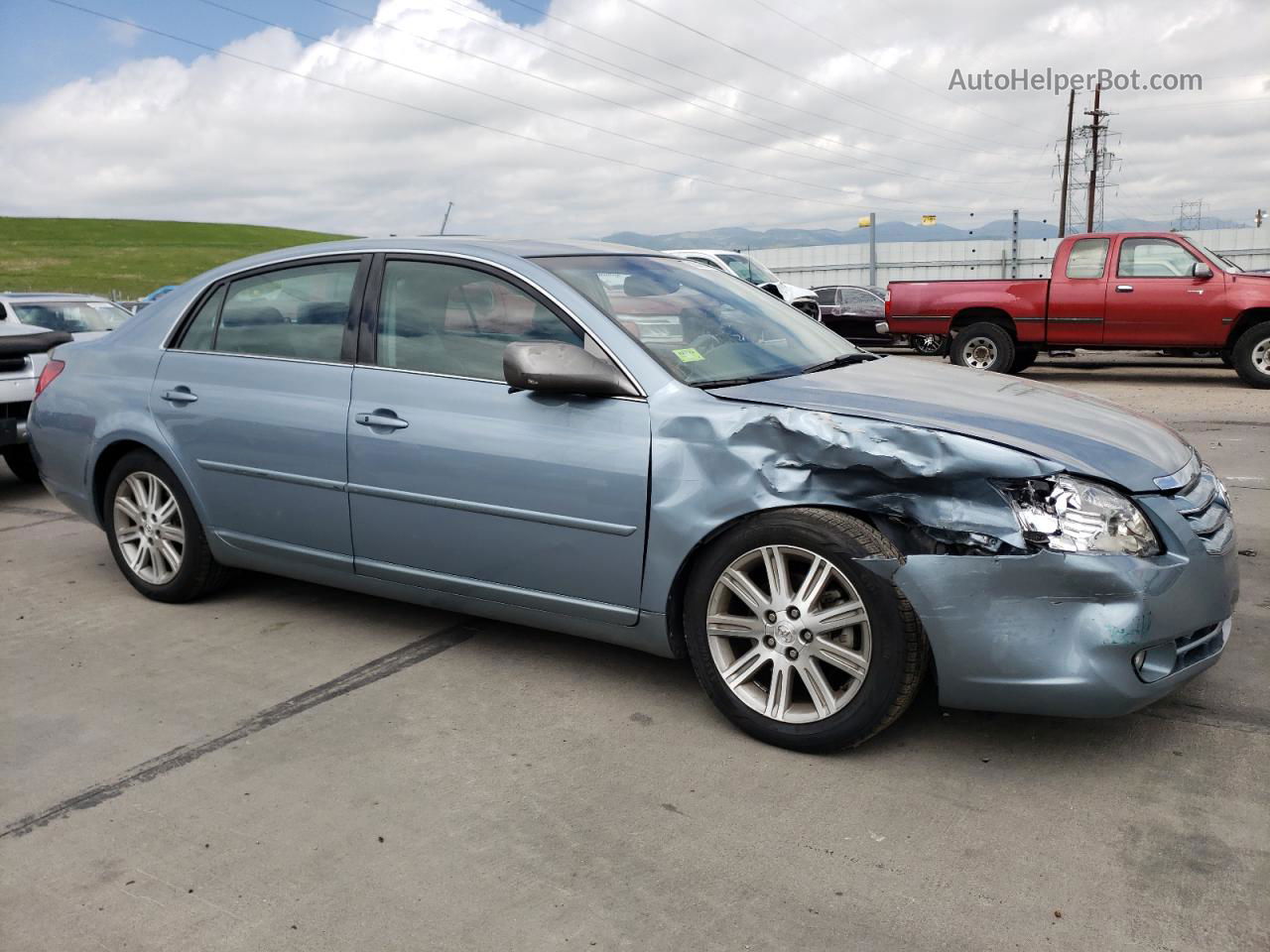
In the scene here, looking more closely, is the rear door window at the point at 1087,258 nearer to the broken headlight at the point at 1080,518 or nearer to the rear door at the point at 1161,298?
the rear door at the point at 1161,298

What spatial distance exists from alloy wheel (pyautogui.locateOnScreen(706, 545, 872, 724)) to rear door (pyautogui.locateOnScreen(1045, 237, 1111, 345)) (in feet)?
39.3

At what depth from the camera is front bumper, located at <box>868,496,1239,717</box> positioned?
120 inches

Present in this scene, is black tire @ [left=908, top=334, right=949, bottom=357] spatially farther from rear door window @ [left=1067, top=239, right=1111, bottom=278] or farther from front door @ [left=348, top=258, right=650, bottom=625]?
front door @ [left=348, top=258, right=650, bottom=625]

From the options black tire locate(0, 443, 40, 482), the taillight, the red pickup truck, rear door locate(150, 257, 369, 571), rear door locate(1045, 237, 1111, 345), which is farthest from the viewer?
rear door locate(1045, 237, 1111, 345)

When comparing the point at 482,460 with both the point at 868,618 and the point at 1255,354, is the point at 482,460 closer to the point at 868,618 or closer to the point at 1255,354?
the point at 868,618

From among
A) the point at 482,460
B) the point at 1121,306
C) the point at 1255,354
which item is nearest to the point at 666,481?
the point at 482,460

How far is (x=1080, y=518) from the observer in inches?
122

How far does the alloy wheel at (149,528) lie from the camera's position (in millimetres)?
4992

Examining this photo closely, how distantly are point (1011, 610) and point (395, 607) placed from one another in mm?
2821

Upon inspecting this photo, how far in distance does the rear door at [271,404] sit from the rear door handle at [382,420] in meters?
0.09

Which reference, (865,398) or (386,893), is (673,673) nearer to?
(865,398)

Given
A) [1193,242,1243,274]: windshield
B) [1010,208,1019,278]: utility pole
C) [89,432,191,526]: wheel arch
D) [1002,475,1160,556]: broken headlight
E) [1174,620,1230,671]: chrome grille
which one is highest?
[1010,208,1019,278]: utility pole

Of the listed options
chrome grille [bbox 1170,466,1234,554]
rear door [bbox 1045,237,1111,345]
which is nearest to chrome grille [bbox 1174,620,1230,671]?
chrome grille [bbox 1170,466,1234,554]

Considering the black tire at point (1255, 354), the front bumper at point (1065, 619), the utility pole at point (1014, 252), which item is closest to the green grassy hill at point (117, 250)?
the utility pole at point (1014, 252)
